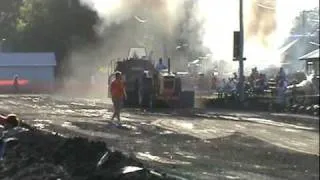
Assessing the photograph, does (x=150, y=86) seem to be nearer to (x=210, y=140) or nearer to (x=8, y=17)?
(x=210, y=140)

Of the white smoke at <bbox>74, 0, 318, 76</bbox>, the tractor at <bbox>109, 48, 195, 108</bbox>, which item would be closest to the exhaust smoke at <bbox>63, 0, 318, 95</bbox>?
the white smoke at <bbox>74, 0, 318, 76</bbox>

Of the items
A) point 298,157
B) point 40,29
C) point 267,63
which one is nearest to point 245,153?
point 298,157

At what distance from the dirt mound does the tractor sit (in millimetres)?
14445

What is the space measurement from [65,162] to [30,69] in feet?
161

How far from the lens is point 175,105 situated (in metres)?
27.1

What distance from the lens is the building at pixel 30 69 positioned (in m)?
55.1

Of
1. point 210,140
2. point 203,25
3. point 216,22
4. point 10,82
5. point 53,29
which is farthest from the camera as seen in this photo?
point 53,29

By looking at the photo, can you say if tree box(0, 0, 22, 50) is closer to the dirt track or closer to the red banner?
the red banner

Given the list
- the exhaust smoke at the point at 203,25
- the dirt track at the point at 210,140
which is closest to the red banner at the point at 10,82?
the exhaust smoke at the point at 203,25

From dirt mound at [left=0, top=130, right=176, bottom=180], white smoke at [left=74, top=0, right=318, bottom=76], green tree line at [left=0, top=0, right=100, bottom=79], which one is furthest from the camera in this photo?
green tree line at [left=0, top=0, right=100, bottom=79]

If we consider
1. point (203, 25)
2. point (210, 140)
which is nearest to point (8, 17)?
point (203, 25)

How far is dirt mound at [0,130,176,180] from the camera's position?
856 cm

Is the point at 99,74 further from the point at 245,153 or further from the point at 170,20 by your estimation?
the point at 245,153

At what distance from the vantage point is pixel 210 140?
576 inches
